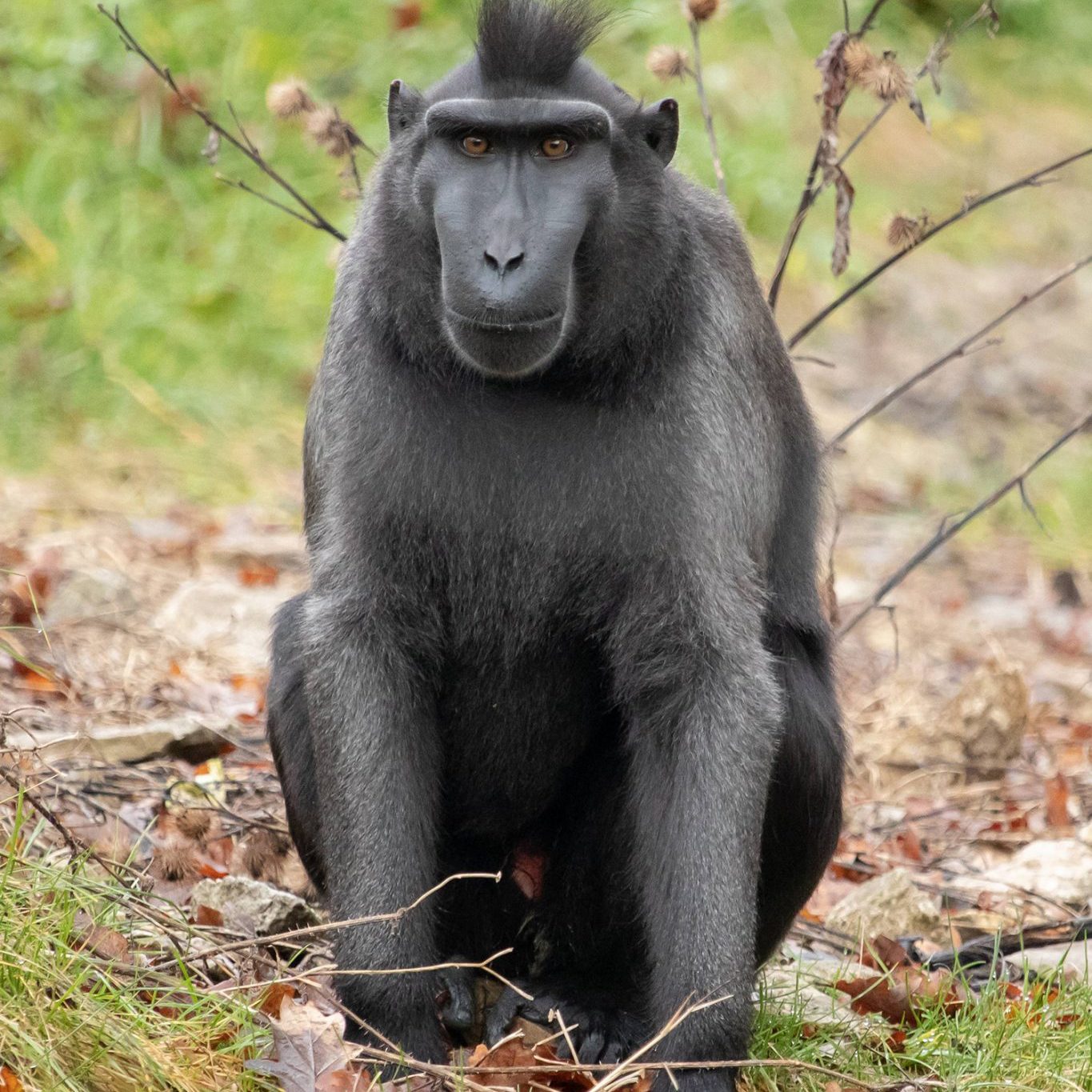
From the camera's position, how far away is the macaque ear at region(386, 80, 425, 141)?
149 inches

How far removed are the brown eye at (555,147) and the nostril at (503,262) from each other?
30cm

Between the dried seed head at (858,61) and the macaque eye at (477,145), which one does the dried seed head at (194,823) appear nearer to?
the macaque eye at (477,145)

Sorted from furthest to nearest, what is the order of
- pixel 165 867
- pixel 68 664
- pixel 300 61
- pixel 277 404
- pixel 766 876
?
pixel 300 61 < pixel 277 404 < pixel 68 664 < pixel 165 867 < pixel 766 876

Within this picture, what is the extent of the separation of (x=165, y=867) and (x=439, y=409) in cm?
151

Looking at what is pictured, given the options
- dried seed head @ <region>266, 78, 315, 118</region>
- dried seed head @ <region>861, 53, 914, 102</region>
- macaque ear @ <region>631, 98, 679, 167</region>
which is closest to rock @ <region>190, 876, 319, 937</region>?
macaque ear @ <region>631, 98, 679, 167</region>

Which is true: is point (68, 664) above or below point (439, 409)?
below

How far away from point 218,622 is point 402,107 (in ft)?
12.1

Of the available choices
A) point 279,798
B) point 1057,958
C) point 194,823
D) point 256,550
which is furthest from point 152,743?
point 256,550

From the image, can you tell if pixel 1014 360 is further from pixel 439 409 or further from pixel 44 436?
pixel 439 409

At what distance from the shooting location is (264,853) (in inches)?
185

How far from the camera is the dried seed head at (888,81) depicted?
4852 millimetres

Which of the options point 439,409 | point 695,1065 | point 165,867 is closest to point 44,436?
point 165,867

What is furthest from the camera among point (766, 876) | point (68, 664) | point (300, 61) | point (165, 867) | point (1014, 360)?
point (1014, 360)

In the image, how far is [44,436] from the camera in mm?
9344
